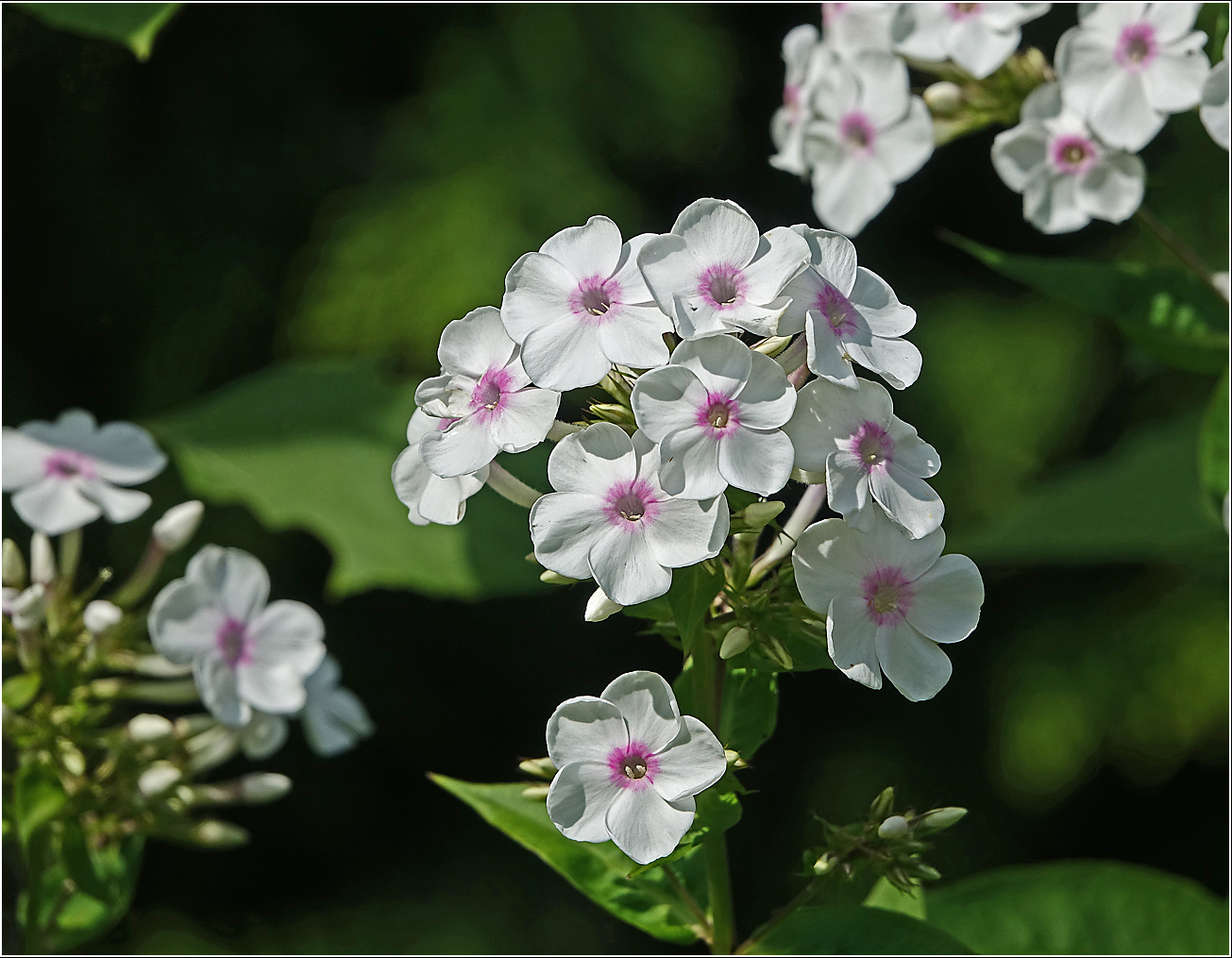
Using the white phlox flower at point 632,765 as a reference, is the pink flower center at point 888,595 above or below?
above

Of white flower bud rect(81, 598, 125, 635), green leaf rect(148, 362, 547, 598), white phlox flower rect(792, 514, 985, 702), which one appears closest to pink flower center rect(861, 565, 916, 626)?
white phlox flower rect(792, 514, 985, 702)

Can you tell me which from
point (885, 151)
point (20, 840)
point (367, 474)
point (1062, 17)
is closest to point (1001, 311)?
point (1062, 17)

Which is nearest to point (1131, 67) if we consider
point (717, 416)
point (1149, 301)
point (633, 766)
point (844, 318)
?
point (1149, 301)

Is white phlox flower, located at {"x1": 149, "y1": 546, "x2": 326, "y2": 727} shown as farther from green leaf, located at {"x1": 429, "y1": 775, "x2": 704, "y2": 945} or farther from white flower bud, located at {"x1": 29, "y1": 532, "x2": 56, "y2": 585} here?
green leaf, located at {"x1": 429, "y1": 775, "x2": 704, "y2": 945}

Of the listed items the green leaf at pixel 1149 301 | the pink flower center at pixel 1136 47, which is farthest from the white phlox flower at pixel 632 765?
the pink flower center at pixel 1136 47

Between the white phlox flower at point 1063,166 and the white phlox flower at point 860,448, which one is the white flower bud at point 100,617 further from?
the white phlox flower at point 1063,166

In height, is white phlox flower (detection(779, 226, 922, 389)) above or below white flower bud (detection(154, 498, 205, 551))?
above
